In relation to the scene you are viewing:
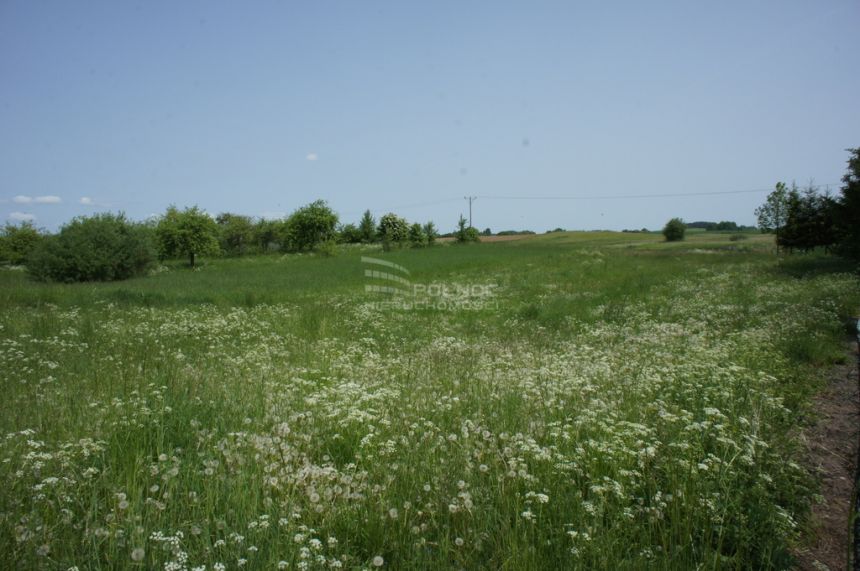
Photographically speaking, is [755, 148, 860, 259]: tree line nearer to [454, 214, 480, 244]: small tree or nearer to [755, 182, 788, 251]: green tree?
[755, 182, 788, 251]: green tree

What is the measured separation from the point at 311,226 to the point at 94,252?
134 ft

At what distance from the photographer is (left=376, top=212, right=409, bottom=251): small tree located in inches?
3398

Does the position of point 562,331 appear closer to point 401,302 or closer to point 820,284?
point 401,302

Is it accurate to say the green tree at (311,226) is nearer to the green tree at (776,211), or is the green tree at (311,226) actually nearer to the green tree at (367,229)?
the green tree at (367,229)

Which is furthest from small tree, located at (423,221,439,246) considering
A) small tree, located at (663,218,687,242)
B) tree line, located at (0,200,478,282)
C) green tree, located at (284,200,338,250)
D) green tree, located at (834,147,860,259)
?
green tree, located at (834,147,860,259)

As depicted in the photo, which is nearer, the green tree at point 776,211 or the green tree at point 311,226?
the green tree at point 776,211

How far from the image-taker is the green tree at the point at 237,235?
77938 millimetres

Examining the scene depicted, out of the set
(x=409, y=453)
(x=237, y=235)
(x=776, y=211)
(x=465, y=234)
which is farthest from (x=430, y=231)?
(x=409, y=453)

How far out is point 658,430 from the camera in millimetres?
5031

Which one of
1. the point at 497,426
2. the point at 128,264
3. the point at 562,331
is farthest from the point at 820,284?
the point at 128,264

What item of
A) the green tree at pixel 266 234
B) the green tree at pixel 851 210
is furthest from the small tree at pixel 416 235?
the green tree at pixel 851 210

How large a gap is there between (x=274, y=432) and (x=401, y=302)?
14.2 meters

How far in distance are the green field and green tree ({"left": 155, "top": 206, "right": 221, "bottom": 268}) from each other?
51.5 metres

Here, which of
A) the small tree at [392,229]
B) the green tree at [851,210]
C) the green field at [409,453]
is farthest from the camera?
the small tree at [392,229]
